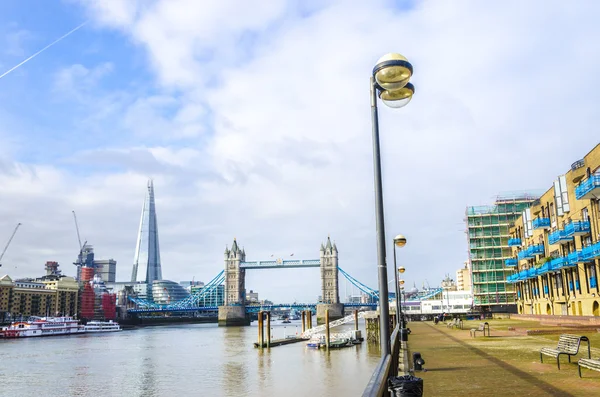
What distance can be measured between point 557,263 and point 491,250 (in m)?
49.6

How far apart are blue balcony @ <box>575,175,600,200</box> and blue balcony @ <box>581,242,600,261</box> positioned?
3468 mm

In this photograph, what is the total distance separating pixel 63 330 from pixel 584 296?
122m

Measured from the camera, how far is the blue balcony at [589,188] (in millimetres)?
33062

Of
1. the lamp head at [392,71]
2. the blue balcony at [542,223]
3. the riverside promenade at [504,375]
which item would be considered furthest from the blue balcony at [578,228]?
the lamp head at [392,71]

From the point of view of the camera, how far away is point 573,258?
40.4 meters

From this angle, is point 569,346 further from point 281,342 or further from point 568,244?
point 281,342

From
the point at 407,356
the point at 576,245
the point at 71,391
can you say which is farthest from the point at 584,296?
the point at 71,391

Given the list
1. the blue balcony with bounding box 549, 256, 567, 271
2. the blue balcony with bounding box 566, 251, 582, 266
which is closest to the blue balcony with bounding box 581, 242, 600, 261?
the blue balcony with bounding box 566, 251, 582, 266

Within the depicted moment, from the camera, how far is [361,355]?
58.1 m

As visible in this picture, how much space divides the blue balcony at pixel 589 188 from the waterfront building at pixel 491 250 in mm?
57822

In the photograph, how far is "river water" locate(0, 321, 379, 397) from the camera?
39.4 m

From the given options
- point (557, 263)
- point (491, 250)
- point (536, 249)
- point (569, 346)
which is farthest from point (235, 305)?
point (569, 346)

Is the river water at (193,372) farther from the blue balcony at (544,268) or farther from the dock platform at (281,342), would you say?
the blue balcony at (544,268)

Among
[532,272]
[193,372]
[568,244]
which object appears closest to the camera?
[568,244]
